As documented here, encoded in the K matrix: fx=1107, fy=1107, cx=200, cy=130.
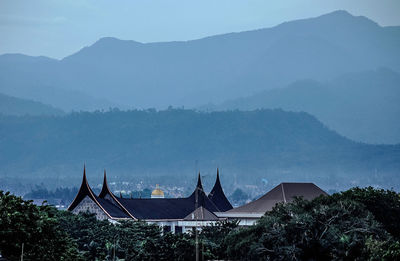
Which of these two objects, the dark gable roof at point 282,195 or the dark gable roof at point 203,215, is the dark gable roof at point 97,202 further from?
the dark gable roof at point 282,195

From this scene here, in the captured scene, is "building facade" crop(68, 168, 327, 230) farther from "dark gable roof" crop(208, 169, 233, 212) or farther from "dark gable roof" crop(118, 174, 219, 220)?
"dark gable roof" crop(208, 169, 233, 212)

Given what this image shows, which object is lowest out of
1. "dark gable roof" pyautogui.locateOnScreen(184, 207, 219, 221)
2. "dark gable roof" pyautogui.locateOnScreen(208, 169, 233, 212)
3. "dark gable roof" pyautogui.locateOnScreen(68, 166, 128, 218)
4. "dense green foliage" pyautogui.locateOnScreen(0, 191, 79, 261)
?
"dense green foliage" pyautogui.locateOnScreen(0, 191, 79, 261)

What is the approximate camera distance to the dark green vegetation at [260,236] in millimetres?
69688

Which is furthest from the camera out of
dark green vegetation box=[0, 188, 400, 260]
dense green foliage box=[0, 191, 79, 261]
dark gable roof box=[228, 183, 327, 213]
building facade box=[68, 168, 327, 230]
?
building facade box=[68, 168, 327, 230]

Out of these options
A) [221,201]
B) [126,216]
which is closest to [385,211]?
[126,216]

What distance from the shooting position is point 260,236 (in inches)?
3516

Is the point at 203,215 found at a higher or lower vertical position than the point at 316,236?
higher

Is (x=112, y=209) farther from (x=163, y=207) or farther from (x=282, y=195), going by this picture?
(x=282, y=195)

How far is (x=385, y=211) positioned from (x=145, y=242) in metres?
22.5

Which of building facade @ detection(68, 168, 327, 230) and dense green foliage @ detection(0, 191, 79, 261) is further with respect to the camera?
building facade @ detection(68, 168, 327, 230)

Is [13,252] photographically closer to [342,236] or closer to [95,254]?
[342,236]

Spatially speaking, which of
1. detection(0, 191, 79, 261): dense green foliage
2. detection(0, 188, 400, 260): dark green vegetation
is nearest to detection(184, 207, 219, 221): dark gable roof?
detection(0, 188, 400, 260): dark green vegetation

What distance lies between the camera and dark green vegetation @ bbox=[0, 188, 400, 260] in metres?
69.7

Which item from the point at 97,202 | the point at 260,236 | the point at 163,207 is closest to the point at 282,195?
the point at 97,202
